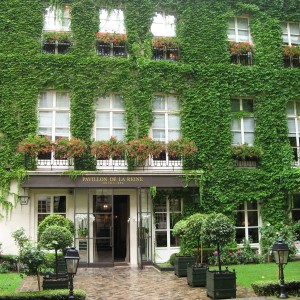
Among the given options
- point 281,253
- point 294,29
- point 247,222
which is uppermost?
point 294,29

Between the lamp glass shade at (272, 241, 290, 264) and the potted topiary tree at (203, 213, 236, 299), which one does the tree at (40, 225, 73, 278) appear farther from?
the lamp glass shade at (272, 241, 290, 264)

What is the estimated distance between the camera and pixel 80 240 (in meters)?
17.3

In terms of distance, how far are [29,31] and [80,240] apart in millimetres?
8651

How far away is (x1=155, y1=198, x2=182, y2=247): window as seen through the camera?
60.0ft

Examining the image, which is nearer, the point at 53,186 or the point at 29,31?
the point at 53,186

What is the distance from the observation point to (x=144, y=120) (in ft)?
60.8

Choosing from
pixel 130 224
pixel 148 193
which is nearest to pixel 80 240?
pixel 130 224

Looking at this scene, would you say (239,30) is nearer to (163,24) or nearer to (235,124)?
(163,24)

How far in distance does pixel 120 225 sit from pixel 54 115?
5380 millimetres

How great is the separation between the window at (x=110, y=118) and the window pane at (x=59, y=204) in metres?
2.78

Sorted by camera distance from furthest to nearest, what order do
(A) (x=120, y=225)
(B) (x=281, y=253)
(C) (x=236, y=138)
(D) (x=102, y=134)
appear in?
(C) (x=236, y=138) → (A) (x=120, y=225) → (D) (x=102, y=134) → (B) (x=281, y=253)

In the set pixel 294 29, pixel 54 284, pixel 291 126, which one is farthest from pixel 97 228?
pixel 294 29

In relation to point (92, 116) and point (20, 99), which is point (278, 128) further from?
point (20, 99)

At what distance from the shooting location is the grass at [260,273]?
43.4ft
